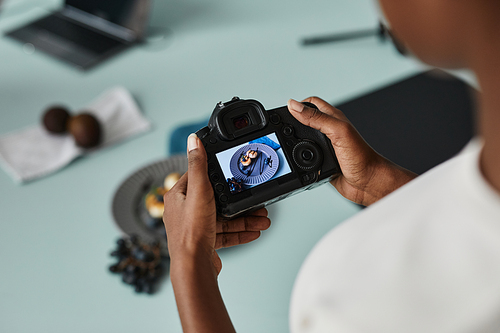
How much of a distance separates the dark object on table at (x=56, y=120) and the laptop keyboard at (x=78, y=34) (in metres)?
0.32

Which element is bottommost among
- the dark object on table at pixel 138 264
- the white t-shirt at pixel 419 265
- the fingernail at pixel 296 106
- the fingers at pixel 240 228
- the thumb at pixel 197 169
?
the dark object on table at pixel 138 264

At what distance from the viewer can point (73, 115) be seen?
1.02m

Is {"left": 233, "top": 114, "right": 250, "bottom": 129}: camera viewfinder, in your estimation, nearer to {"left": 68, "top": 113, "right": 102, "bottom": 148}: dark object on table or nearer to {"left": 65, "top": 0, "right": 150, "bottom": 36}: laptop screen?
{"left": 68, "top": 113, "right": 102, "bottom": 148}: dark object on table

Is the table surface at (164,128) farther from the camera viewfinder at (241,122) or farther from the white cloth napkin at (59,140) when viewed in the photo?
the camera viewfinder at (241,122)

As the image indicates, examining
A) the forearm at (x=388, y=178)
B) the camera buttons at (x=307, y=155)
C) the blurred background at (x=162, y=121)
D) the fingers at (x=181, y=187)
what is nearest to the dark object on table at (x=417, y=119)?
the blurred background at (x=162, y=121)

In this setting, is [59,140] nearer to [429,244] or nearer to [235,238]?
[235,238]

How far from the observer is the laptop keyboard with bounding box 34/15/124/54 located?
125cm

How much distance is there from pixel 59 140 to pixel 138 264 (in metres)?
0.46

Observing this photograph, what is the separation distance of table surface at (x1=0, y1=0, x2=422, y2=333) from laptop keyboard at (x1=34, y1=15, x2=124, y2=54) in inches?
2.3

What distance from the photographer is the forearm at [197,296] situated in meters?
0.39

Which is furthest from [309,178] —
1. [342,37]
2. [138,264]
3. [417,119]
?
[342,37]

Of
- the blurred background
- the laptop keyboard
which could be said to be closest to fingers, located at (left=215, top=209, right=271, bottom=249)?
the blurred background

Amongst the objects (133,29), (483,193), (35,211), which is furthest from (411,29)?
(133,29)

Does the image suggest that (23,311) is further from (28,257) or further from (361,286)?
(361,286)
